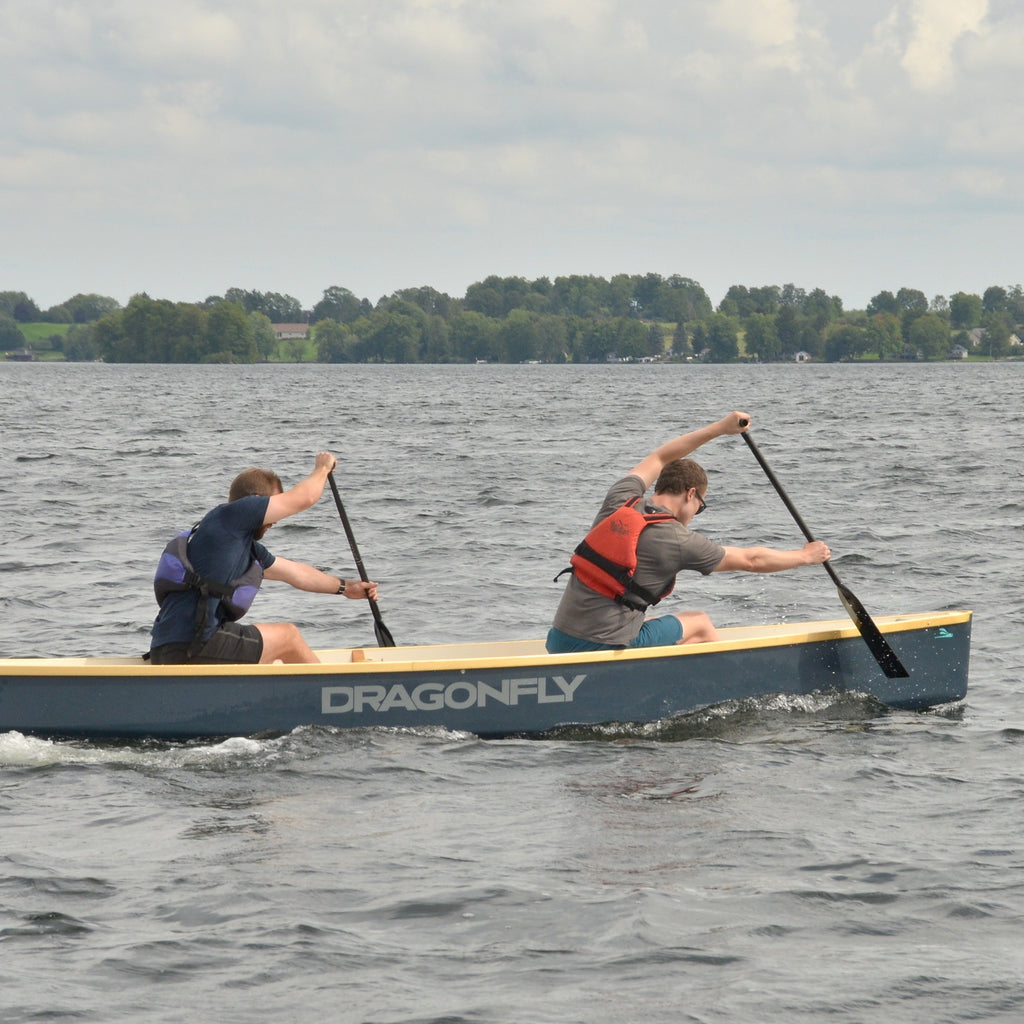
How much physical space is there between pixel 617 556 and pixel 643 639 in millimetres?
645

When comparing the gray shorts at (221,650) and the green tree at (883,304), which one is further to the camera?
the green tree at (883,304)

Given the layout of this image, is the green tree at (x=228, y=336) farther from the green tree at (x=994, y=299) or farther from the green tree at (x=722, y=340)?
the green tree at (x=994, y=299)

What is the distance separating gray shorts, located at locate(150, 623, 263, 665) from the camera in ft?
24.2

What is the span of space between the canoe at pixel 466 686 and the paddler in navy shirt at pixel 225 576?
160 millimetres

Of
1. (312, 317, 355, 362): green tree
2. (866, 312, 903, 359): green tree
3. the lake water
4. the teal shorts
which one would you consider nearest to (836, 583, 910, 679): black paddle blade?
the lake water

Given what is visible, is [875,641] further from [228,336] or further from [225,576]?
[228,336]

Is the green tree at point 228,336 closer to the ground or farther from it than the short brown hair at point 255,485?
farther from it

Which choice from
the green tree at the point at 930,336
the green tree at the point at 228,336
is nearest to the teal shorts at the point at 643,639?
the green tree at the point at 228,336

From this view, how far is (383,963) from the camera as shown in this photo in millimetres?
4836

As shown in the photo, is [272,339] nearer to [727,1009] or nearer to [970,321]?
[970,321]

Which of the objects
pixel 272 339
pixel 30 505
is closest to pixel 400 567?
pixel 30 505

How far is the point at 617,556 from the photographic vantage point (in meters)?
7.56

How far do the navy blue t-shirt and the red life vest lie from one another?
5.18 feet

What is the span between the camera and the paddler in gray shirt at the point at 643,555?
7.50 metres
